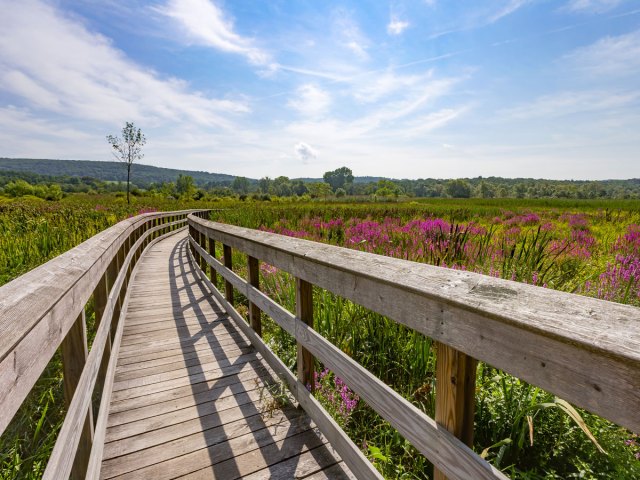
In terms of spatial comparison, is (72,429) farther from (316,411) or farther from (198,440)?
(316,411)

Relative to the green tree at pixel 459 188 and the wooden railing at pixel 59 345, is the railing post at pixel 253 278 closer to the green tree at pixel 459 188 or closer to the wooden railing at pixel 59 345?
the wooden railing at pixel 59 345

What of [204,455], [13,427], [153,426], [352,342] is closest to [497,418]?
[352,342]

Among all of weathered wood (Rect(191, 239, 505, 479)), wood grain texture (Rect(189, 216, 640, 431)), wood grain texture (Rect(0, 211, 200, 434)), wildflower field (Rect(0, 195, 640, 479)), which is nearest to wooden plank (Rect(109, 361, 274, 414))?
wildflower field (Rect(0, 195, 640, 479))

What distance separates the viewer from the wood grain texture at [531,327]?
73 cm

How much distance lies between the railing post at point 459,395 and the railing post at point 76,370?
1.49 m

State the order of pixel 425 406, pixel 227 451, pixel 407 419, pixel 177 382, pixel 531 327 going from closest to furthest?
1. pixel 531 327
2. pixel 407 419
3. pixel 227 451
4. pixel 425 406
5. pixel 177 382

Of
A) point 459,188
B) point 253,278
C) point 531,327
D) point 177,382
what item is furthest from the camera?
point 459,188

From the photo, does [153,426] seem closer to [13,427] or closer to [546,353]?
[13,427]

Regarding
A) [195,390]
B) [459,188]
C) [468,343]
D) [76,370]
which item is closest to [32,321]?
[76,370]

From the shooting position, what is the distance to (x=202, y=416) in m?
2.65

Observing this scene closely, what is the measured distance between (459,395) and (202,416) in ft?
7.10

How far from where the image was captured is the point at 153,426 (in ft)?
8.33

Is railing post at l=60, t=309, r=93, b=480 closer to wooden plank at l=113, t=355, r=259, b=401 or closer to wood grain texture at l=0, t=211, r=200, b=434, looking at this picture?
wood grain texture at l=0, t=211, r=200, b=434

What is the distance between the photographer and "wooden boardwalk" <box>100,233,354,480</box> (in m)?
2.14
